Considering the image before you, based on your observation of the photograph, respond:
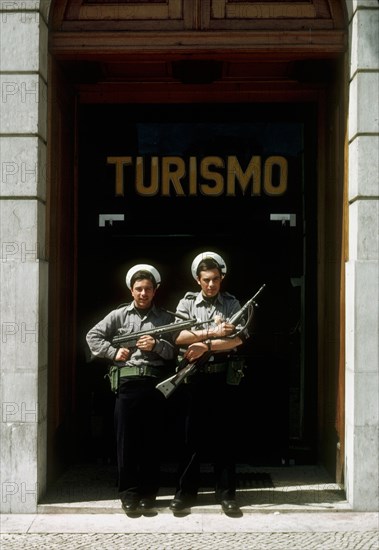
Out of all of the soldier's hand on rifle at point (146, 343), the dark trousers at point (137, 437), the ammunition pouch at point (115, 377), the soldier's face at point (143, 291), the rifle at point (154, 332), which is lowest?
the dark trousers at point (137, 437)

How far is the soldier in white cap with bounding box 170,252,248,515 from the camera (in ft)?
23.3

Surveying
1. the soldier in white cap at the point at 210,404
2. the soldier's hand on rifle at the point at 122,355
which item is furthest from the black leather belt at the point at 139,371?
the soldier in white cap at the point at 210,404

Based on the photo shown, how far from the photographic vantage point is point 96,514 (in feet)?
23.6

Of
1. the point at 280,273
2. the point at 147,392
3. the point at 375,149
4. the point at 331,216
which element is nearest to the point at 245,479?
the point at 147,392

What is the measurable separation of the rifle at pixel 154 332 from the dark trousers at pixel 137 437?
0.36 meters

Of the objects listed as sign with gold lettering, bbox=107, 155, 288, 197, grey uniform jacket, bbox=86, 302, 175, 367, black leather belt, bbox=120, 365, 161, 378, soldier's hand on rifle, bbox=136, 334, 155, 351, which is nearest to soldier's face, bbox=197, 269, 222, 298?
grey uniform jacket, bbox=86, 302, 175, 367

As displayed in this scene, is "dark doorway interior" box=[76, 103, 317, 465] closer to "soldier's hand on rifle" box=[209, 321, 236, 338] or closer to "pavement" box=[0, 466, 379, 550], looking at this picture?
"pavement" box=[0, 466, 379, 550]

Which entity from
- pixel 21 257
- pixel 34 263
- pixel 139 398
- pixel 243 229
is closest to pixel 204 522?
pixel 139 398

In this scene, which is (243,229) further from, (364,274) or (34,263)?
(34,263)

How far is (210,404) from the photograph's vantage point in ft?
23.5

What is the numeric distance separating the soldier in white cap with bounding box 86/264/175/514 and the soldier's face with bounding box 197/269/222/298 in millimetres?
433

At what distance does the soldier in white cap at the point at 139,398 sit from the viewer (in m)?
7.17

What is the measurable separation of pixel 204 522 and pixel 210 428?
81 centimetres

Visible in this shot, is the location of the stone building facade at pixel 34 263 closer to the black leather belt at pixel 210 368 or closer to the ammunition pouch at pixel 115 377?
the ammunition pouch at pixel 115 377
